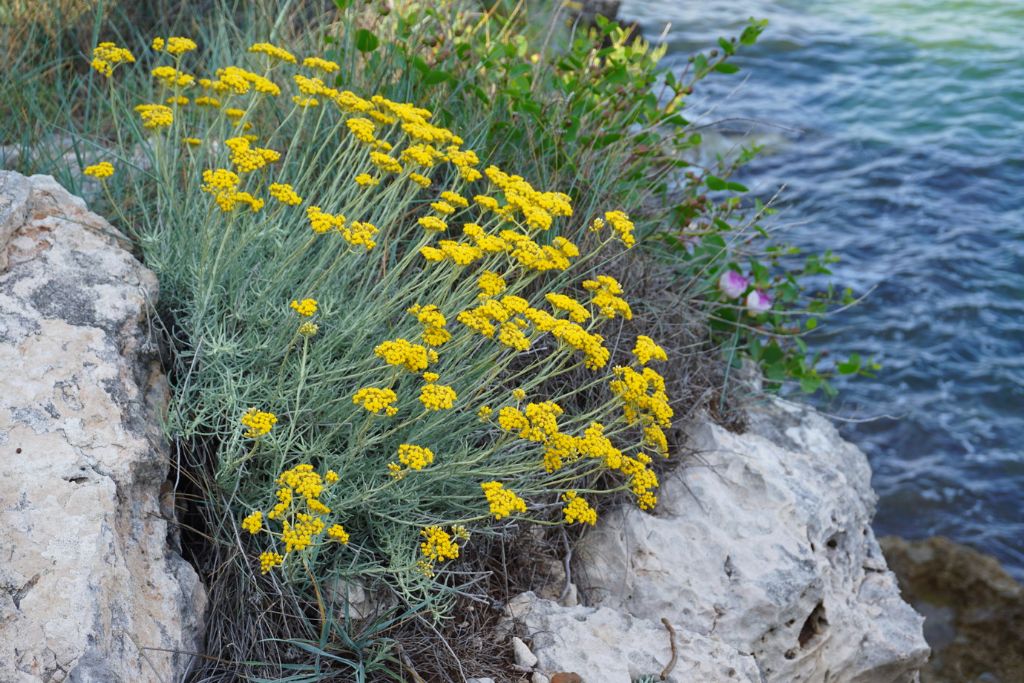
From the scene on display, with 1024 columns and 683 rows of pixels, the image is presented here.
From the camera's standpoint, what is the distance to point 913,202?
7.58 meters

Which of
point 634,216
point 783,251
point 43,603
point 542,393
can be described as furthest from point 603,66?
point 43,603

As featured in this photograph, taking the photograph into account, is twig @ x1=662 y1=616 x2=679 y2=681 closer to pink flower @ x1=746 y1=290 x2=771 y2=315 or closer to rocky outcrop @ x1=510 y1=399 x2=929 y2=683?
rocky outcrop @ x1=510 y1=399 x2=929 y2=683

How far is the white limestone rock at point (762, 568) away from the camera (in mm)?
2895

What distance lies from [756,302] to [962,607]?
197 centimetres

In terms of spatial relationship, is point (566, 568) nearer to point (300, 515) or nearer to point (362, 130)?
point (300, 515)

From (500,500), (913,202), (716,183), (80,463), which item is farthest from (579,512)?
(913,202)

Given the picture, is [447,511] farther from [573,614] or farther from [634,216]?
[634,216]

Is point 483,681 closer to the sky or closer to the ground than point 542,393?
closer to the ground

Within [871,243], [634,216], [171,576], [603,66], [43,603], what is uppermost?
[603,66]

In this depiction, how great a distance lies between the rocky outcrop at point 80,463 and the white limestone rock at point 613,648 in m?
0.90

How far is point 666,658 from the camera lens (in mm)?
2594

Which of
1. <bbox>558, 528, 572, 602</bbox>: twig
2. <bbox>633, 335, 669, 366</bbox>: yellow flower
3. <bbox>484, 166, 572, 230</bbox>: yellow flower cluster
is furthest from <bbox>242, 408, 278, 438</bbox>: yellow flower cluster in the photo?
<bbox>558, 528, 572, 602</bbox>: twig

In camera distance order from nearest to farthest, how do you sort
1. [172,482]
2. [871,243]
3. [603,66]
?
1. [172,482]
2. [603,66]
3. [871,243]

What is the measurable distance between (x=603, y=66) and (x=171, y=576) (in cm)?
295
